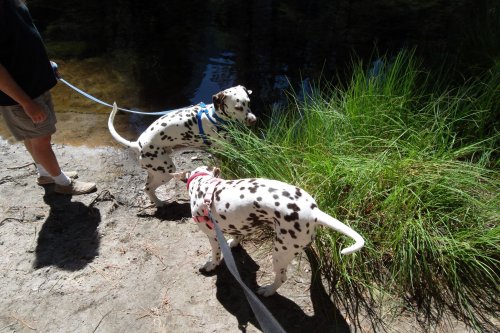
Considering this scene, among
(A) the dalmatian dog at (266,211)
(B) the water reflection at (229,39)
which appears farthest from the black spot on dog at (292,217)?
(B) the water reflection at (229,39)

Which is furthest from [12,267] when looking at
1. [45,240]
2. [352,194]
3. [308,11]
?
[308,11]

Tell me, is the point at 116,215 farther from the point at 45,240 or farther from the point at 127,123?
the point at 127,123

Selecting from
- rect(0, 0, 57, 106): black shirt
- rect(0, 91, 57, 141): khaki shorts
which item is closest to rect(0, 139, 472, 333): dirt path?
rect(0, 91, 57, 141): khaki shorts

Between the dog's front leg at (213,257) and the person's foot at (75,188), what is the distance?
5.20 ft

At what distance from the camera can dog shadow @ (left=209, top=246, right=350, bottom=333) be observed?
8.23 ft

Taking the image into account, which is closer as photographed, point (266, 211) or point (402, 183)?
point (266, 211)

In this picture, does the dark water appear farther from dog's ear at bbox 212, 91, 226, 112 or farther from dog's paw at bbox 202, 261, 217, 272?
dog's paw at bbox 202, 261, 217, 272

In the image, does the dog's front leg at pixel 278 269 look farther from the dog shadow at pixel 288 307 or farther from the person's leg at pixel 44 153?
the person's leg at pixel 44 153

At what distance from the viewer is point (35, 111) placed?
2.98 meters

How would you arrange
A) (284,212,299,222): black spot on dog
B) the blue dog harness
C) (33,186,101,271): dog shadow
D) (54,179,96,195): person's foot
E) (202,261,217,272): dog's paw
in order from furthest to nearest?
(54,179,96,195): person's foot < the blue dog harness < (33,186,101,271): dog shadow < (202,261,217,272): dog's paw < (284,212,299,222): black spot on dog

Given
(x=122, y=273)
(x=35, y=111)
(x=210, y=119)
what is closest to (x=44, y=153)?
(x=35, y=111)

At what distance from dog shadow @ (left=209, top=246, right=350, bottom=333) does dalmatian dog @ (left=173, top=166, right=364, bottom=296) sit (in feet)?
0.46

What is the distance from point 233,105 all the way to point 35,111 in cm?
160

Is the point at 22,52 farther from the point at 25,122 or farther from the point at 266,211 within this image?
the point at 266,211
